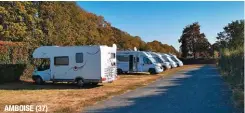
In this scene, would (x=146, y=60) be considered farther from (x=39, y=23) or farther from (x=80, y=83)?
(x=80, y=83)

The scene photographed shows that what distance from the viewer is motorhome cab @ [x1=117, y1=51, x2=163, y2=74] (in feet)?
108

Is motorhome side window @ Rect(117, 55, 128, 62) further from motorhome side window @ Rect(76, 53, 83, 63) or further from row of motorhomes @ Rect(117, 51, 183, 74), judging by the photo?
motorhome side window @ Rect(76, 53, 83, 63)

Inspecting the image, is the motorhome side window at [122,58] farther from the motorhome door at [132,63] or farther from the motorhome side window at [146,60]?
the motorhome side window at [146,60]

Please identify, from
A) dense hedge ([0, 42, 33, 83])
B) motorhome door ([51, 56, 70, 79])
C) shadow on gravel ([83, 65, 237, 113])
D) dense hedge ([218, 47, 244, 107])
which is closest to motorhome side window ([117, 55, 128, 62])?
dense hedge ([0, 42, 33, 83])

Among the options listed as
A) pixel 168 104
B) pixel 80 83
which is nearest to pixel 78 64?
pixel 80 83

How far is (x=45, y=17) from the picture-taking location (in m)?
39.2

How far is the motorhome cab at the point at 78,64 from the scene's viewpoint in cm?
1955

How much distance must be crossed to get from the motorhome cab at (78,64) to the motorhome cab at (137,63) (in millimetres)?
11849

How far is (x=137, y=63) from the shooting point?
33.2m

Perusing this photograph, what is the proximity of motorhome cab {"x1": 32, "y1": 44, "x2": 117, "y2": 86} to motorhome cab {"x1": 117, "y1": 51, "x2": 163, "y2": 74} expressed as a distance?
11.8 meters

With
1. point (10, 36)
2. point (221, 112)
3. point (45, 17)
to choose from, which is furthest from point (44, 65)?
point (45, 17)

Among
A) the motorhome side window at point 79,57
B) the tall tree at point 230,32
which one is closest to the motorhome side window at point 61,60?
the motorhome side window at point 79,57

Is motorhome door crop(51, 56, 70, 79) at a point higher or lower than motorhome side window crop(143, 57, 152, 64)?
lower

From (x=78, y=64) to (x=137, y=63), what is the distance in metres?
13.8
